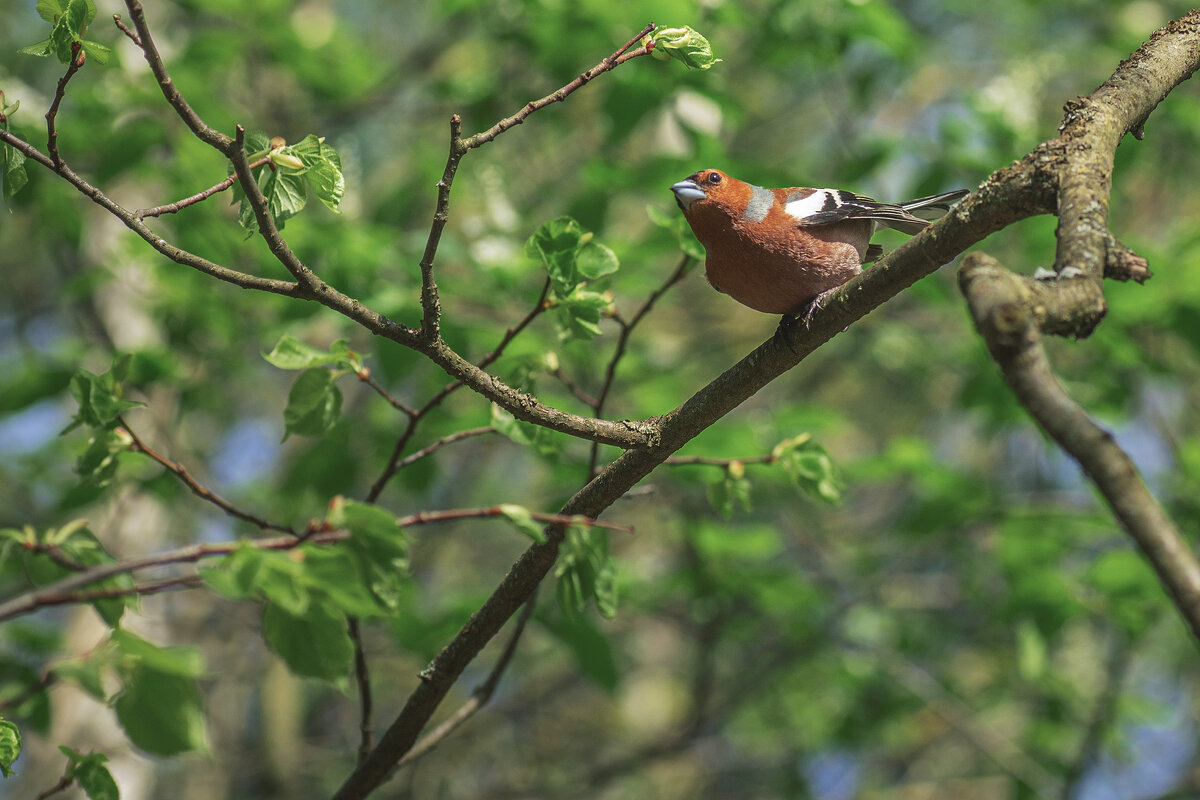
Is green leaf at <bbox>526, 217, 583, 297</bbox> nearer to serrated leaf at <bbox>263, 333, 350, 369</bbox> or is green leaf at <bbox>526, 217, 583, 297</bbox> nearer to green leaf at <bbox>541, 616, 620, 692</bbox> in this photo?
serrated leaf at <bbox>263, 333, 350, 369</bbox>

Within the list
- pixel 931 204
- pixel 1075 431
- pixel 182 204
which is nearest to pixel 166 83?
pixel 182 204

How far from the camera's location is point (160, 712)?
177 cm

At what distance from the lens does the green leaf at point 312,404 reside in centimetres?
249

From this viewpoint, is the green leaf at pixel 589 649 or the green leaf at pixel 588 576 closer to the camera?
the green leaf at pixel 588 576

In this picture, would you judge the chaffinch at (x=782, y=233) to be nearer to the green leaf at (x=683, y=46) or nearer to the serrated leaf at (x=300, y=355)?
the green leaf at (x=683, y=46)

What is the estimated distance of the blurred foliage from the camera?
112 inches

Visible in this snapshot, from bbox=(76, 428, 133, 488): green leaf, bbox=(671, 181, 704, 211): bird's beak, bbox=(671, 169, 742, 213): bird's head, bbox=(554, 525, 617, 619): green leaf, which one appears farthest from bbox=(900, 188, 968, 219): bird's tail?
bbox=(76, 428, 133, 488): green leaf

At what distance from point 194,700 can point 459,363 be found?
844mm

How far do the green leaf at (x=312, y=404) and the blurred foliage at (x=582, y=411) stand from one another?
1 cm

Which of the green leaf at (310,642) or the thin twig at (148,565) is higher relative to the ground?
the thin twig at (148,565)

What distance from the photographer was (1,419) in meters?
4.92

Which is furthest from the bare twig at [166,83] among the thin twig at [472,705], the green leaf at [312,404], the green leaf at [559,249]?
the thin twig at [472,705]

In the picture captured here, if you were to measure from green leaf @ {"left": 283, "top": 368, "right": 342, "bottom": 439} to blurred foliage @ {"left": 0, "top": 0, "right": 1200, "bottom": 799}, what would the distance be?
0.05 ft

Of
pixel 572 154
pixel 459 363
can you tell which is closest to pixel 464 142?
pixel 459 363
